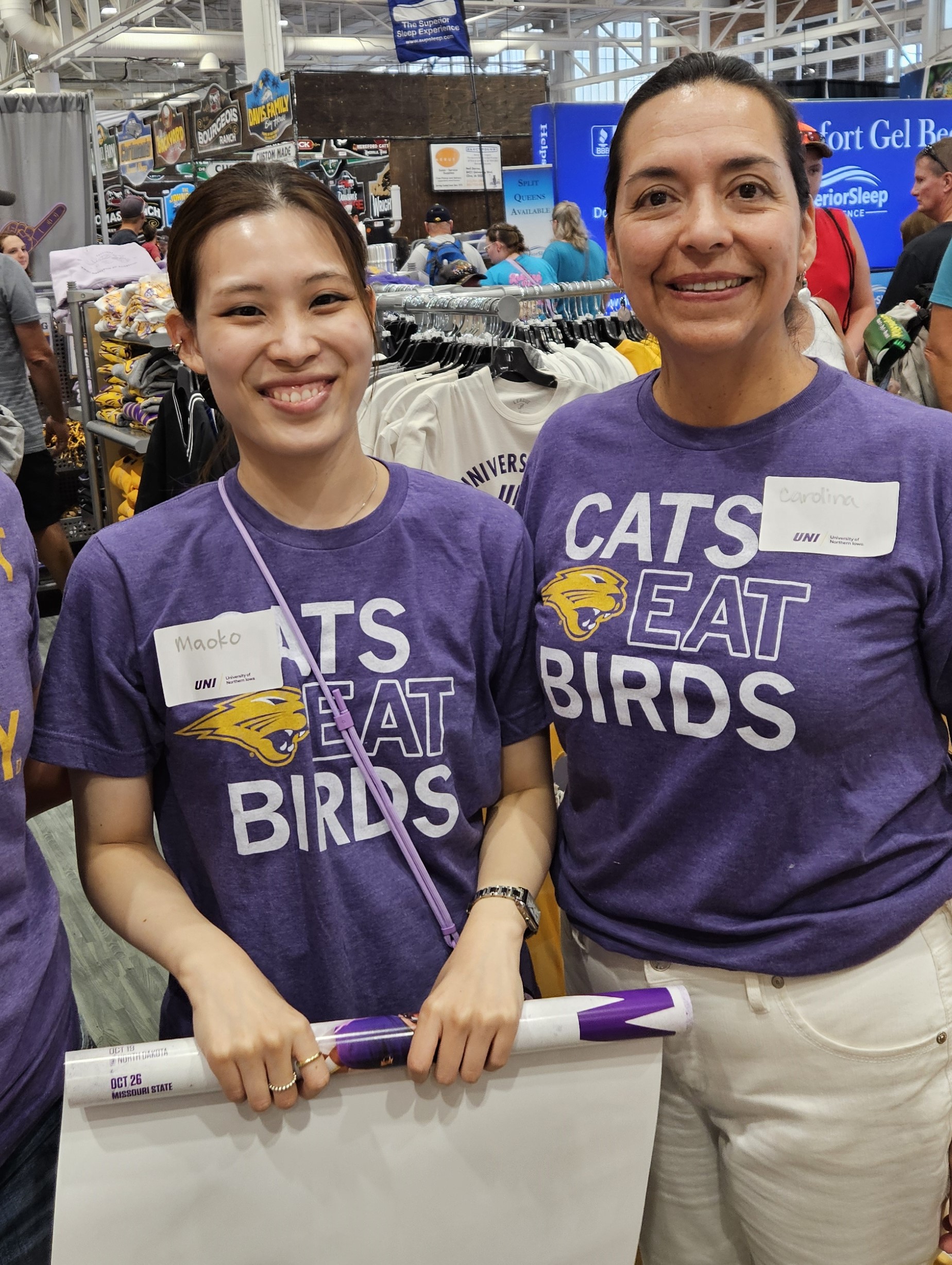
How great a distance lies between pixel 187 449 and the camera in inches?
141

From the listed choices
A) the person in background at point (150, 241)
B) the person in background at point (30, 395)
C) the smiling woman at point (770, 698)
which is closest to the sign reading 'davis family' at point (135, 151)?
the person in background at point (150, 241)

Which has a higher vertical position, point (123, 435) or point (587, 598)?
point (587, 598)

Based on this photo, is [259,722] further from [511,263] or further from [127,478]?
[511,263]

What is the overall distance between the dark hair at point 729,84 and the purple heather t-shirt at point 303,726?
495 mm

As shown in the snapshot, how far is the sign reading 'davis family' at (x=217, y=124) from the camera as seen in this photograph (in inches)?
234

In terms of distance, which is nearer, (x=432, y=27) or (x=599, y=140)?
(x=432, y=27)

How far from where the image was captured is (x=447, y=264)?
8.37m

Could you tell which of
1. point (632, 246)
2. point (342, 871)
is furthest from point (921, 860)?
point (632, 246)

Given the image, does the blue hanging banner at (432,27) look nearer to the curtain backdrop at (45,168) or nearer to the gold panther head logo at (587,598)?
the curtain backdrop at (45,168)

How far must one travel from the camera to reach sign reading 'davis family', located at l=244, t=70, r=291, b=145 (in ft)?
17.4

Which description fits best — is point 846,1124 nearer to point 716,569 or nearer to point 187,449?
point 716,569

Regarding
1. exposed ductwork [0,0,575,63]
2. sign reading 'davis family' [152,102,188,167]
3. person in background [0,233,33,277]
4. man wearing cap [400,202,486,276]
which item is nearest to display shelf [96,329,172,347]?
person in background [0,233,33,277]

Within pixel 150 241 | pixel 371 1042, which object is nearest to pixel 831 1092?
pixel 371 1042

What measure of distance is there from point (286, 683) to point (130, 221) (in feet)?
26.9
